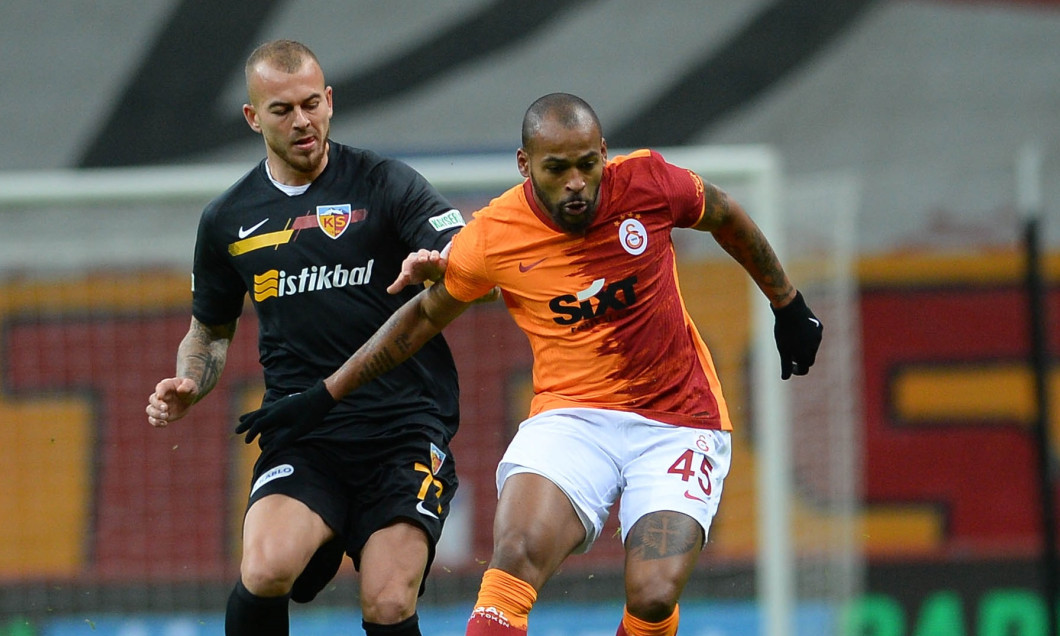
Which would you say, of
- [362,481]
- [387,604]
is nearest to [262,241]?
[362,481]

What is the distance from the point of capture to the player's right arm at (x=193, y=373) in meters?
3.80

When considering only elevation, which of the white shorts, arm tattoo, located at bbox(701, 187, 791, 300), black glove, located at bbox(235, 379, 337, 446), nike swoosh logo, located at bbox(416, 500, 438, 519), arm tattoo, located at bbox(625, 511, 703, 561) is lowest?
arm tattoo, located at bbox(625, 511, 703, 561)

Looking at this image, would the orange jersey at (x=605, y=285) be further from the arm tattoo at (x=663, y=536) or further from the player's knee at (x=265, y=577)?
the player's knee at (x=265, y=577)

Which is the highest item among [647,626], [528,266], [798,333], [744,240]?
[744,240]

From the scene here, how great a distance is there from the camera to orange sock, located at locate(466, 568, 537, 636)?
3.48m

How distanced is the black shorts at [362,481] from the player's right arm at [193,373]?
28 centimetres

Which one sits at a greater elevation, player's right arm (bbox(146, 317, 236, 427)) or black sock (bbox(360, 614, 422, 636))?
player's right arm (bbox(146, 317, 236, 427))

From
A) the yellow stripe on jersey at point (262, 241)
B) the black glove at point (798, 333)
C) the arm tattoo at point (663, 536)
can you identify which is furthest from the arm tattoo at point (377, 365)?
the black glove at point (798, 333)

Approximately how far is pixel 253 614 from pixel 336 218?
1.14 meters

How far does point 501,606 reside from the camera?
11.5 ft

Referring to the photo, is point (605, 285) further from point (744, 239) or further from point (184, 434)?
point (184, 434)

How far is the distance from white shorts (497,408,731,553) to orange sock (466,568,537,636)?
298 millimetres

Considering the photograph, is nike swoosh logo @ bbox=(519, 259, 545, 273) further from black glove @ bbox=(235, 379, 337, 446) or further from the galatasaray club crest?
black glove @ bbox=(235, 379, 337, 446)

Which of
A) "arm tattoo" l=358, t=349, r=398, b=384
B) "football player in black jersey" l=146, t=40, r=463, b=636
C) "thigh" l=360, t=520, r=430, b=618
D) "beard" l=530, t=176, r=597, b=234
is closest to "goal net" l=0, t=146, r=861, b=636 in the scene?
"football player in black jersey" l=146, t=40, r=463, b=636
